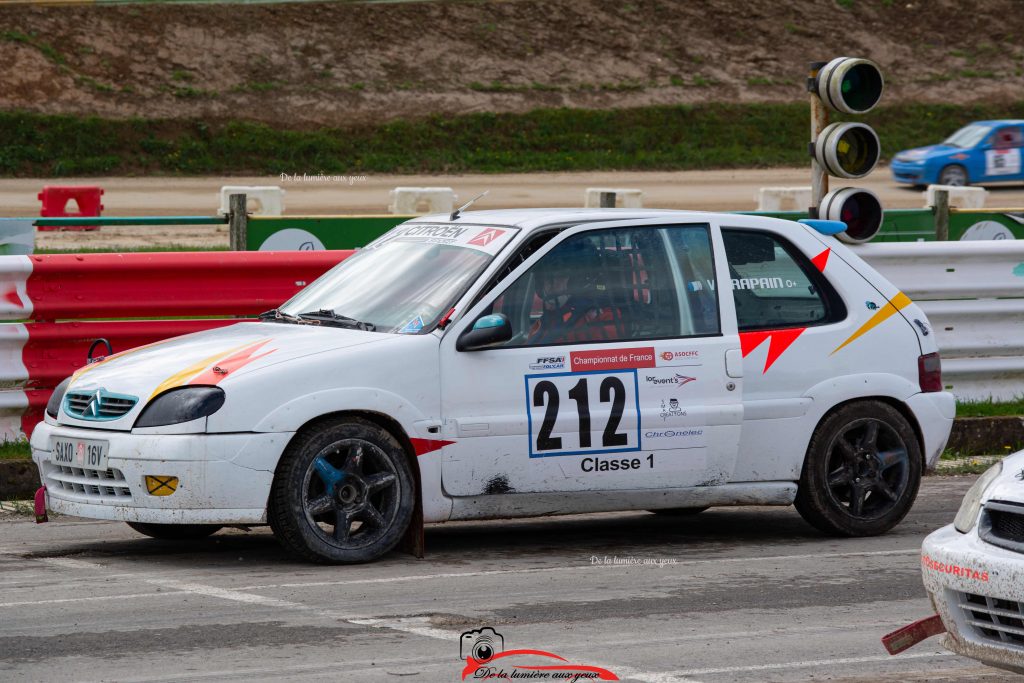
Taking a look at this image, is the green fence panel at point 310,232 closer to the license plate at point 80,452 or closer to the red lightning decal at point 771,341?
the red lightning decal at point 771,341

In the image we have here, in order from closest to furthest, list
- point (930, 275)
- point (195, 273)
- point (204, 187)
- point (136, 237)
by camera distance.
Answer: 1. point (195, 273)
2. point (930, 275)
3. point (136, 237)
4. point (204, 187)

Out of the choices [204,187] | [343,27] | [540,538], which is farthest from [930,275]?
[343,27]

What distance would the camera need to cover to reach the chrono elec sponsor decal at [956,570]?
5.05 m

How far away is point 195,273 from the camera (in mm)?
10438

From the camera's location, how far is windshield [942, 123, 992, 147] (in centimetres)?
3138

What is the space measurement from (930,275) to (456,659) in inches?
271

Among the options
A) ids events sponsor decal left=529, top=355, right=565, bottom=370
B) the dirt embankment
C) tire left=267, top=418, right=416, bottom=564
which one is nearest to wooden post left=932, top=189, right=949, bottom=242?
ids events sponsor decal left=529, top=355, right=565, bottom=370

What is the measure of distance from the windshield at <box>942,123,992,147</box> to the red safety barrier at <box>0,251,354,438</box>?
2327 centimetres

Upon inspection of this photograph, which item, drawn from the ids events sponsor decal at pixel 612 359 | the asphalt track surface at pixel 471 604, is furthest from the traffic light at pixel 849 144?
the ids events sponsor decal at pixel 612 359

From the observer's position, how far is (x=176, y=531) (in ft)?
26.8

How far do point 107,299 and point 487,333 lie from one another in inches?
144

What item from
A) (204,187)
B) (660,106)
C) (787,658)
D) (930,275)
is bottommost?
(787,658)

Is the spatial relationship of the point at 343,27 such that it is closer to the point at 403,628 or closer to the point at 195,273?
the point at 195,273

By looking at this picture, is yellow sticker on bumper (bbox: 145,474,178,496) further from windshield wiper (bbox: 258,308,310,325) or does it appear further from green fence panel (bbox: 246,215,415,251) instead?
green fence panel (bbox: 246,215,415,251)
